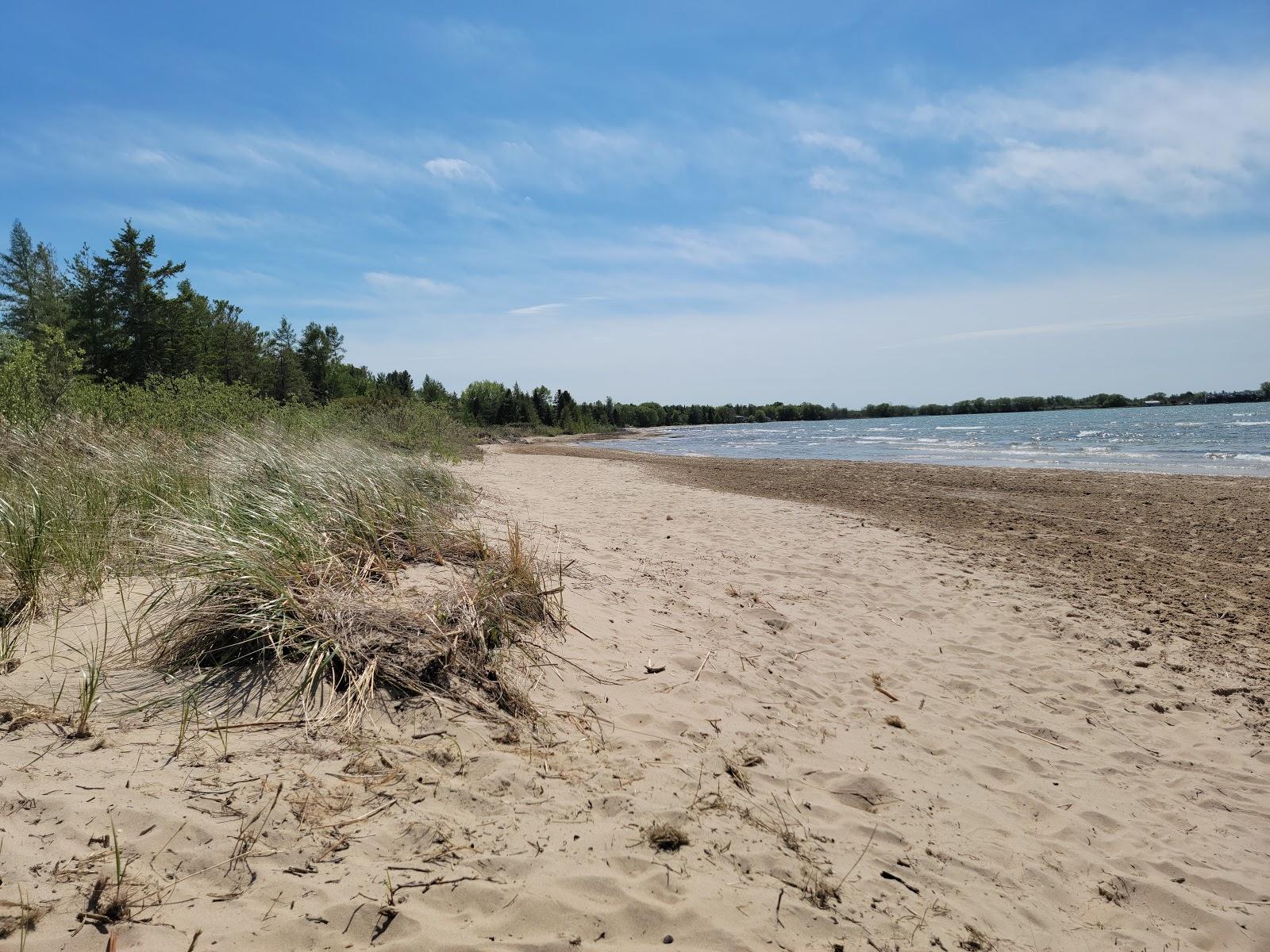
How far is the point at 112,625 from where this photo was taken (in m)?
3.55

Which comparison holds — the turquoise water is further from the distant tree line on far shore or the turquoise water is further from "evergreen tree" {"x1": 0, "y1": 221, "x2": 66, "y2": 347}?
"evergreen tree" {"x1": 0, "y1": 221, "x2": 66, "y2": 347}

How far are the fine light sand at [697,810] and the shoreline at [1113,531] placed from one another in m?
1.42

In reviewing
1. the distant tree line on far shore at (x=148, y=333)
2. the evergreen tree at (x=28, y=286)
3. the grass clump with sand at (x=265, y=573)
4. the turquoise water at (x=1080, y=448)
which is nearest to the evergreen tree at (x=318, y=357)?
the distant tree line on far shore at (x=148, y=333)

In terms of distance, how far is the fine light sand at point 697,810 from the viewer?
1994mm

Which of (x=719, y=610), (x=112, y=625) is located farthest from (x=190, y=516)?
(x=719, y=610)

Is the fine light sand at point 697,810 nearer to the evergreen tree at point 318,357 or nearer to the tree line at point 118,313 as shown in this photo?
the tree line at point 118,313

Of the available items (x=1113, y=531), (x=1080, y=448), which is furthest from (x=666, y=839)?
(x=1080, y=448)

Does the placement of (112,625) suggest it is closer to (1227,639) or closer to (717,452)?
(1227,639)

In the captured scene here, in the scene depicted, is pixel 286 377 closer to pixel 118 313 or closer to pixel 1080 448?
pixel 118 313

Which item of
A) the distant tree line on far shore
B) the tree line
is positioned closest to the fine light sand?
the distant tree line on far shore

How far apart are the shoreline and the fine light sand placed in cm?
142

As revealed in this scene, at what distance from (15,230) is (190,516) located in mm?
51005

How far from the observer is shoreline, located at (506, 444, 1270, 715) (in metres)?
5.88

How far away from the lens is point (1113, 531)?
31.8 ft
